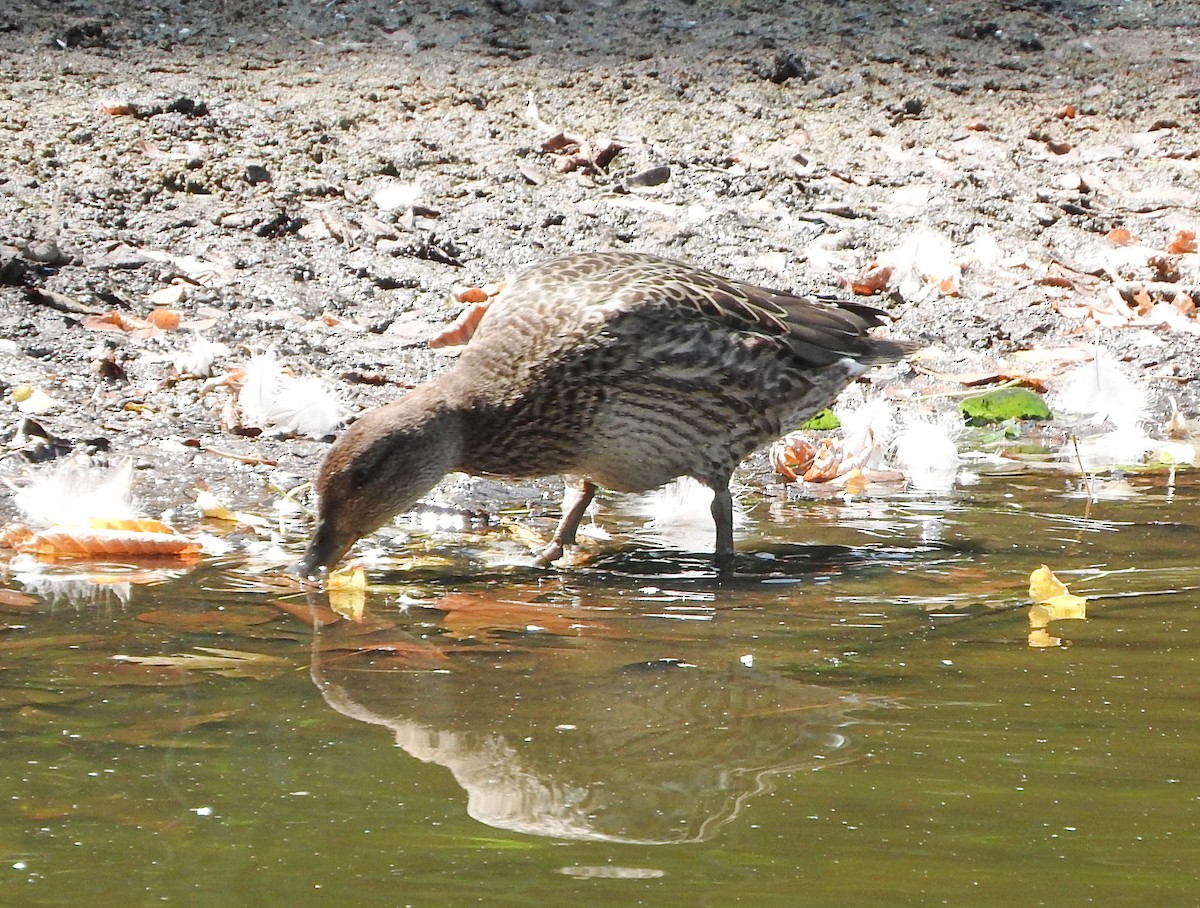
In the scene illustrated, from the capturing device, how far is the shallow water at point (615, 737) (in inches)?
95.6

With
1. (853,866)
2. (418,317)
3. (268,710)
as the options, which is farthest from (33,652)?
Result: (418,317)

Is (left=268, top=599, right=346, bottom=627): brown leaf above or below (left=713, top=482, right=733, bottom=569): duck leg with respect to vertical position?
below

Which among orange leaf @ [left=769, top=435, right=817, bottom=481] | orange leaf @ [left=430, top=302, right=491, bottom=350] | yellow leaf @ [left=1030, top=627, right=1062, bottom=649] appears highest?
orange leaf @ [left=430, top=302, right=491, bottom=350]

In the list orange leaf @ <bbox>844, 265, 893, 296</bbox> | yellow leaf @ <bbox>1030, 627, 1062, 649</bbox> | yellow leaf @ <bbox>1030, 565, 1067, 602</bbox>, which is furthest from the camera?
orange leaf @ <bbox>844, 265, 893, 296</bbox>

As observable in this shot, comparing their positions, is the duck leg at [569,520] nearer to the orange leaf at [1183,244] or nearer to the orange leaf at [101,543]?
the orange leaf at [101,543]

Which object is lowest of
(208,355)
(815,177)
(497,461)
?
(497,461)

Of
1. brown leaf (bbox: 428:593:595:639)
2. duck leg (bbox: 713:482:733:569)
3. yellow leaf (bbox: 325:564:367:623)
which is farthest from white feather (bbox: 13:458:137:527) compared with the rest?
duck leg (bbox: 713:482:733:569)

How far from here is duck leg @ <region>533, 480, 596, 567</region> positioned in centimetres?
530

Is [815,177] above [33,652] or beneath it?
above

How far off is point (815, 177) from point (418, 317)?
2.86 meters

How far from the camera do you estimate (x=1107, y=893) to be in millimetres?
2340

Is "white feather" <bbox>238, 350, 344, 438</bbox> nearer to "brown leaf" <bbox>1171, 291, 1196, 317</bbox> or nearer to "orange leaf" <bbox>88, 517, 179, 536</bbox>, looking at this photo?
"orange leaf" <bbox>88, 517, 179, 536</bbox>

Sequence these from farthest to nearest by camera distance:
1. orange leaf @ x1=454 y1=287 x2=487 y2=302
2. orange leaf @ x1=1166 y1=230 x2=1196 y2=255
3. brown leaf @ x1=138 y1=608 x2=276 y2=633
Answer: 1. orange leaf @ x1=1166 y1=230 x2=1196 y2=255
2. orange leaf @ x1=454 y1=287 x2=487 y2=302
3. brown leaf @ x1=138 y1=608 x2=276 y2=633

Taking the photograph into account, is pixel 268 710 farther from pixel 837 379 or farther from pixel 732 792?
pixel 837 379
